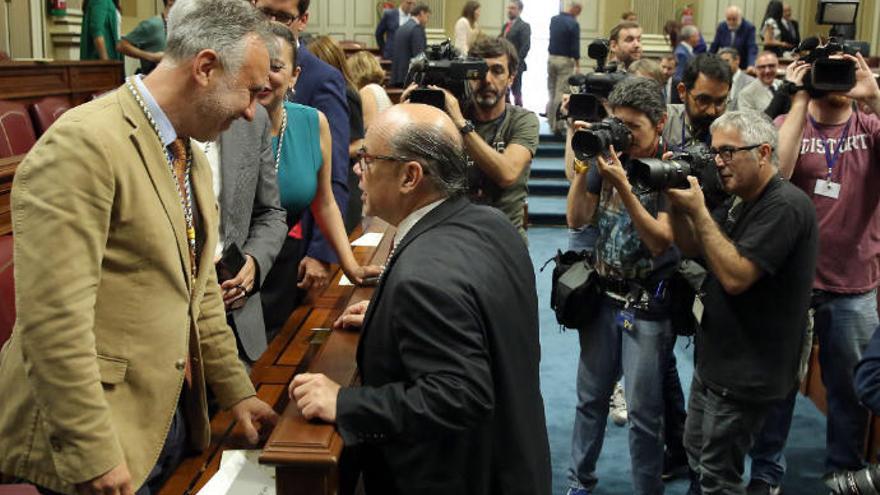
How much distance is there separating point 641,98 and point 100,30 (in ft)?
20.9

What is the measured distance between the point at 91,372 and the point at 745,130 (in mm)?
1952

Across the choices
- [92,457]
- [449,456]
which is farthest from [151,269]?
[449,456]

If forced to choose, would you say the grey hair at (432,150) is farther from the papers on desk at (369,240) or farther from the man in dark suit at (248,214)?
the papers on desk at (369,240)

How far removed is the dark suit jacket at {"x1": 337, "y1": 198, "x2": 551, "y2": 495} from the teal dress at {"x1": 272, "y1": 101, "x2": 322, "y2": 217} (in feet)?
3.29

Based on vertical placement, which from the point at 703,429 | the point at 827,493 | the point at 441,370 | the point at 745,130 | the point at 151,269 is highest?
the point at 745,130

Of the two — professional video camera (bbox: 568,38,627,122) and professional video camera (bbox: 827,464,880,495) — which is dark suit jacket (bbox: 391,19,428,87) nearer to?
professional video camera (bbox: 568,38,627,122)

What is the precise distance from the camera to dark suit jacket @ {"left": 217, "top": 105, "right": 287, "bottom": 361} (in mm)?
2355

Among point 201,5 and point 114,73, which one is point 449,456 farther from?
point 114,73

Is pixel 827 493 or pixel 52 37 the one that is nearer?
pixel 827 493

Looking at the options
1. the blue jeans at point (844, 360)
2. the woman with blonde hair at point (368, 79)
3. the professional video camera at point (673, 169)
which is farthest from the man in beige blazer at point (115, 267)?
the woman with blonde hair at point (368, 79)

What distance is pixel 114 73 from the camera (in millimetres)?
7953

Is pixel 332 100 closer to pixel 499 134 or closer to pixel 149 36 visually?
pixel 499 134

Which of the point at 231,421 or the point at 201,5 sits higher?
the point at 201,5

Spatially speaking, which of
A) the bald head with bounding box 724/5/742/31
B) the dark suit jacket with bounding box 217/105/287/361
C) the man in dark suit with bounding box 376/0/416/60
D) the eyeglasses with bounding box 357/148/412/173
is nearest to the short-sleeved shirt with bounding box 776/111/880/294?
the dark suit jacket with bounding box 217/105/287/361
